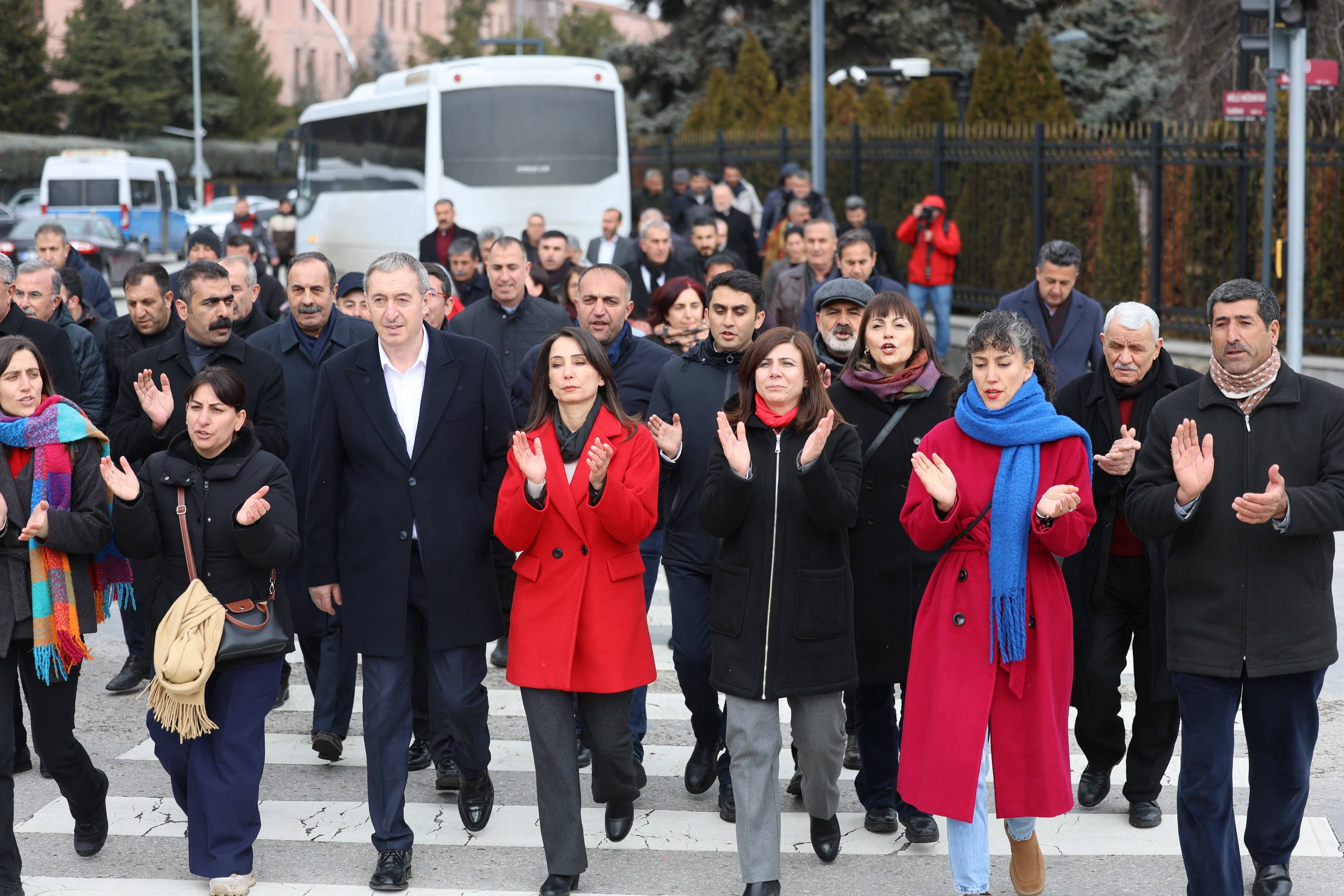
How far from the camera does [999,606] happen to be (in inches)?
192

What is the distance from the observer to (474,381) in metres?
5.64

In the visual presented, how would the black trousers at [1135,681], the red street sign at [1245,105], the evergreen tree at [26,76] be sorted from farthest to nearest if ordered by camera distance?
the evergreen tree at [26,76]
the red street sign at [1245,105]
the black trousers at [1135,681]

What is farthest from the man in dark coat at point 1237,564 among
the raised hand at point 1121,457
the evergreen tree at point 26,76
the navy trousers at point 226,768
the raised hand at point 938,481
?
the evergreen tree at point 26,76

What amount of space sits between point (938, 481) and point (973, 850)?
1.16m

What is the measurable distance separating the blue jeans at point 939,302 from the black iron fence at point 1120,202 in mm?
1180

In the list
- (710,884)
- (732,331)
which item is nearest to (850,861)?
(710,884)

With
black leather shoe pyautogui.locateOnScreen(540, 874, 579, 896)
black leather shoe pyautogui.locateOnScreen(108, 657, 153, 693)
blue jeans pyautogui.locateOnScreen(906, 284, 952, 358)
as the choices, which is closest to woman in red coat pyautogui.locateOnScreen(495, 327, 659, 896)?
black leather shoe pyautogui.locateOnScreen(540, 874, 579, 896)

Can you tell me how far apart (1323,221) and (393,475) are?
1109 cm

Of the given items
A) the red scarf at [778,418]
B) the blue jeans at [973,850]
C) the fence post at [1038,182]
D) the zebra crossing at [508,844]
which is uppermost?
the fence post at [1038,182]

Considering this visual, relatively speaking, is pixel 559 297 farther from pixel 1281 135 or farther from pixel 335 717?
pixel 1281 135

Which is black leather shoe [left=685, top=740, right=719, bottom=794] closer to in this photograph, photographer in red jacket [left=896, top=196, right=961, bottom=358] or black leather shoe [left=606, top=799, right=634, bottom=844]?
black leather shoe [left=606, top=799, right=634, bottom=844]

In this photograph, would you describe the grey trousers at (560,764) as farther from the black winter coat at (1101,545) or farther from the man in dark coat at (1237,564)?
the man in dark coat at (1237,564)

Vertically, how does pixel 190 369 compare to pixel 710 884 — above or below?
above

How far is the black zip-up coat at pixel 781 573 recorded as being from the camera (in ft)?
16.8
